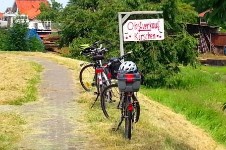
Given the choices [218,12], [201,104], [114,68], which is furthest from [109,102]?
[201,104]

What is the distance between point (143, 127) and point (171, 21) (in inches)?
513

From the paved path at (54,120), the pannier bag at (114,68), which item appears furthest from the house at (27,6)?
the pannier bag at (114,68)

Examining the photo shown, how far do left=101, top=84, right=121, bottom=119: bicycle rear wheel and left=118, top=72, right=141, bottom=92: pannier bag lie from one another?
1597mm

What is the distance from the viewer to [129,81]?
7457 millimetres

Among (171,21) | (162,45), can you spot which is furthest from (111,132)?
(171,21)

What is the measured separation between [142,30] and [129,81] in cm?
189

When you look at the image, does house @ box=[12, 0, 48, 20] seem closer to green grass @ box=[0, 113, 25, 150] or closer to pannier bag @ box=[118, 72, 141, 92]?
green grass @ box=[0, 113, 25, 150]

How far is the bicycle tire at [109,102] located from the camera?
918 cm

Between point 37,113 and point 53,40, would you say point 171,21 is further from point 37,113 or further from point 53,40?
point 53,40

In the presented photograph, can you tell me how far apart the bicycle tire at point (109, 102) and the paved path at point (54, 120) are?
21.7 inches

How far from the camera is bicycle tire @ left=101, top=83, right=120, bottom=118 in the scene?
9.18 m

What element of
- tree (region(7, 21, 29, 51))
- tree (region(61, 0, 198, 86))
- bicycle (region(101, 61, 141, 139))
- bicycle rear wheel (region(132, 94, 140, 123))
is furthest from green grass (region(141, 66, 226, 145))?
tree (region(7, 21, 29, 51))

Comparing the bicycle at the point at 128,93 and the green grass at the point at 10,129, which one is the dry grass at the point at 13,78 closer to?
the green grass at the point at 10,129

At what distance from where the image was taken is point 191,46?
2025 cm
